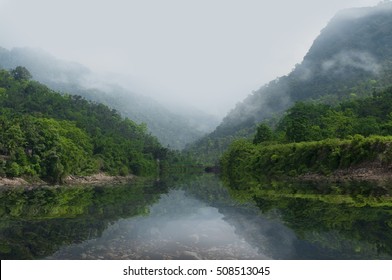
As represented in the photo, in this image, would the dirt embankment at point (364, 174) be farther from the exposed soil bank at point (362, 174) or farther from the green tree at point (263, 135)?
the green tree at point (263, 135)

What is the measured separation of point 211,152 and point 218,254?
6302 inches

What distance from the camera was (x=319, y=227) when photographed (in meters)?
15.7

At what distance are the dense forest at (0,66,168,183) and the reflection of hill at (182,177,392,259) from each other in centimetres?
3831

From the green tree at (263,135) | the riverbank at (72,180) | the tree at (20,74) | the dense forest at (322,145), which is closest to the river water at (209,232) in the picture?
the dense forest at (322,145)

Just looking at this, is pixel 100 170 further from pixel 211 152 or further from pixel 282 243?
pixel 211 152

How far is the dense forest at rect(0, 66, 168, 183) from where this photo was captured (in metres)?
→ 55.2

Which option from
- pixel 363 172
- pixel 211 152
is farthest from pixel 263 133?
pixel 211 152

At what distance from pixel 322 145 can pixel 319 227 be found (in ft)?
114

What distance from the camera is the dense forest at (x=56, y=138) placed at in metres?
55.2

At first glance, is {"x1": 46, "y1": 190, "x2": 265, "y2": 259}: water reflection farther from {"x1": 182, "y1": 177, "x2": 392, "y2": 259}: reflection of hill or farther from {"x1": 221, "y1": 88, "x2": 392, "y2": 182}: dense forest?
{"x1": 221, "y1": 88, "x2": 392, "y2": 182}: dense forest

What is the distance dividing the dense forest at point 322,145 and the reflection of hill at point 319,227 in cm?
1965

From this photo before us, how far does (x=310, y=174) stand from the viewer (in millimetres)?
48062

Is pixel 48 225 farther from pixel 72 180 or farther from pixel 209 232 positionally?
pixel 72 180

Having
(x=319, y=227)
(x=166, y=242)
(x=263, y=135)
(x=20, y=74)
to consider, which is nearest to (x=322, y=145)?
(x=263, y=135)
